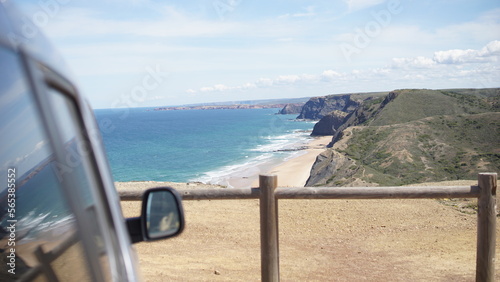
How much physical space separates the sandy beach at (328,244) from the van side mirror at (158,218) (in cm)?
372

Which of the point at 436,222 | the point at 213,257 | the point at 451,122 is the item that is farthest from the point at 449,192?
the point at 451,122

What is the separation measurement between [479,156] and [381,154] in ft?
17.7

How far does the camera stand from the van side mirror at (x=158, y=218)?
1785mm

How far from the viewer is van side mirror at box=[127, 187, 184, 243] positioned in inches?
70.3

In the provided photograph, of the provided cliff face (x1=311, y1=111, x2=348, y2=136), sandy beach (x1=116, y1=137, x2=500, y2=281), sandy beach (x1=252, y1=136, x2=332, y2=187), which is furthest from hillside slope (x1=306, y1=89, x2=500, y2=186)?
cliff face (x1=311, y1=111, x2=348, y2=136)

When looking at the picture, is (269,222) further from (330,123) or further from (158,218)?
(330,123)

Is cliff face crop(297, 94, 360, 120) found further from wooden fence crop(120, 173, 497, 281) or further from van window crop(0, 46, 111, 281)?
van window crop(0, 46, 111, 281)

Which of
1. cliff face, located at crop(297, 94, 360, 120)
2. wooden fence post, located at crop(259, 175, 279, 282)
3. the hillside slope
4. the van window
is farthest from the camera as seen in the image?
cliff face, located at crop(297, 94, 360, 120)

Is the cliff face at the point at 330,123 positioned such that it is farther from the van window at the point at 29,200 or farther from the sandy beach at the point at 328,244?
the van window at the point at 29,200

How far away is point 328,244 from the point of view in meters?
7.04

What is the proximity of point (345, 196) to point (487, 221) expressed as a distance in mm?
1330

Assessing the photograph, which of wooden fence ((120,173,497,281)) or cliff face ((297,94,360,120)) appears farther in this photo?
cliff face ((297,94,360,120))

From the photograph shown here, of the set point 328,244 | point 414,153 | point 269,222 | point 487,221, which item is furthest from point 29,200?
point 414,153

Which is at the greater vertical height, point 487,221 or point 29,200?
point 29,200
